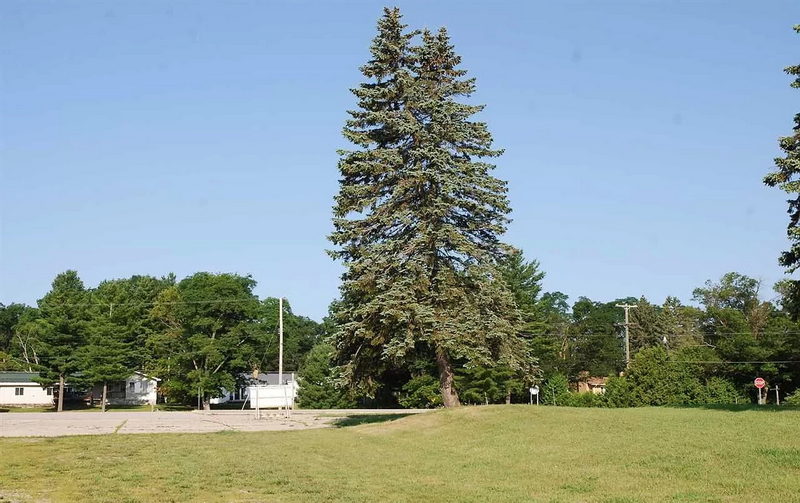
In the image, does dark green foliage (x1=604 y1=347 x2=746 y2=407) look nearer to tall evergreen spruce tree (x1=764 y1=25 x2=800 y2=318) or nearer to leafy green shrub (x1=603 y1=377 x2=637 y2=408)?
leafy green shrub (x1=603 y1=377 x2=637 y2=408)

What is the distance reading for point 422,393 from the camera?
6150cm

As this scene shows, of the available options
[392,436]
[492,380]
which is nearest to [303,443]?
[392,436]

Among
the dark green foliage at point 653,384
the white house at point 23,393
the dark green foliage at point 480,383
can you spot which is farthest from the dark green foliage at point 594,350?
the white house at point 23,393

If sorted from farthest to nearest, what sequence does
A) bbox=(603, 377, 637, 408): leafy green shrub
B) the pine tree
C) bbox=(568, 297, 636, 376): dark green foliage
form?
bbox=(568, 297, 636, 376): dark green foliage < the pine tree < bbox=(603, 377, 637, 408): leafy green shrub

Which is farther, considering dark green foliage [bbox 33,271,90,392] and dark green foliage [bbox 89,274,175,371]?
dark green foliage [bbox 89,274,175,371]

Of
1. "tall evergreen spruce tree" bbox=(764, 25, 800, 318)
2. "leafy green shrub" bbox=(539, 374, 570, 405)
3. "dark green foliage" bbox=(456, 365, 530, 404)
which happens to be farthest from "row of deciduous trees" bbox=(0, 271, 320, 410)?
"tall evergreen spruce tree" bbox=(764, 25, 800, 318)

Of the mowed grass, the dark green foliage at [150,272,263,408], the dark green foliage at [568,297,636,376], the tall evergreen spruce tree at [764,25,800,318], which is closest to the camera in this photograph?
the mowed grass

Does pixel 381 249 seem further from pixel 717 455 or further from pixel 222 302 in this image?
pixel 222 302

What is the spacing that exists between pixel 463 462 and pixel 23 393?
243ft

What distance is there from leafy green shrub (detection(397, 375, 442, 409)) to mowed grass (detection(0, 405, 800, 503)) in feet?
113

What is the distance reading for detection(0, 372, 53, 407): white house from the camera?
79.7 meters

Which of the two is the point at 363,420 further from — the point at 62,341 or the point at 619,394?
the point at 62,341

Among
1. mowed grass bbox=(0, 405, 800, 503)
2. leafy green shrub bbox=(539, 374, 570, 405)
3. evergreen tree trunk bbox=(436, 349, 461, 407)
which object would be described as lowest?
leafy green shrub bbox=(539, 374, 570, 405)

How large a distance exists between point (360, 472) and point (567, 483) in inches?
182
